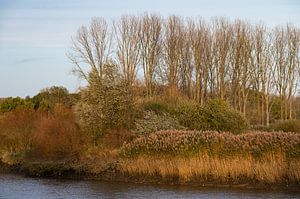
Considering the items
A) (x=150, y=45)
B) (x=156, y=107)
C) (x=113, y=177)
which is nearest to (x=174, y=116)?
(x=156, y=107)

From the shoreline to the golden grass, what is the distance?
0.54 ft

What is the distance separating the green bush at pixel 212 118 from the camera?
31.5m

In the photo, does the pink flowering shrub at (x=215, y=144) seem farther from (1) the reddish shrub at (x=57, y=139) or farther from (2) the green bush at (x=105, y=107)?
(1) the reddish shrub at (x=57, y=139)

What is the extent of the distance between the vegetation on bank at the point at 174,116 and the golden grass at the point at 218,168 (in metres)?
0.05

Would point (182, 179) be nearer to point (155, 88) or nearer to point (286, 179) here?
point (286, 179)

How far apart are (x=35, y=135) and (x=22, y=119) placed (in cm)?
246

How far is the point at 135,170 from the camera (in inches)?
961

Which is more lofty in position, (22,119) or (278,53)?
(278,53)

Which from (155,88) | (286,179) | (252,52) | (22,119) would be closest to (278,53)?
(252,52)

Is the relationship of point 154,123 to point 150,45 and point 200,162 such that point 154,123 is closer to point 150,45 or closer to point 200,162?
point 200,162

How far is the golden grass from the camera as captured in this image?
21.1m

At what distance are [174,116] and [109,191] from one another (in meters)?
11.7

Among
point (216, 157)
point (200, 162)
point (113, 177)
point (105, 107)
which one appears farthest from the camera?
point (105, 107)

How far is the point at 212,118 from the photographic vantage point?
1247 inches
